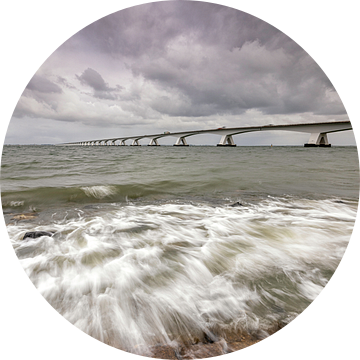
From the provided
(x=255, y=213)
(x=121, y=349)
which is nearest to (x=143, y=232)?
(x=121, y=349)

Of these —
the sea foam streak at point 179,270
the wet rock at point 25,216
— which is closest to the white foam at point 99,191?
the wet rock at point 25,216

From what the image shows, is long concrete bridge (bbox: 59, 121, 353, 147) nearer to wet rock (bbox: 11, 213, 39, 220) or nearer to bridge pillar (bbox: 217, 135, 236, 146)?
bridge pillar (bbox: 217, 135, 236, 146)

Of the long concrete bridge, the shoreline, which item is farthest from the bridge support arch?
the shoreline

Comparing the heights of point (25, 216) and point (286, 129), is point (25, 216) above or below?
below

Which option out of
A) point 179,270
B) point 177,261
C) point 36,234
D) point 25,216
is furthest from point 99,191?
point 179,270

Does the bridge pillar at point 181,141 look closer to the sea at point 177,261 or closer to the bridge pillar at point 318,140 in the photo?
the bridge pillar at point 318,140

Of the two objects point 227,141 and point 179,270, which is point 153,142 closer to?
point 227,141
